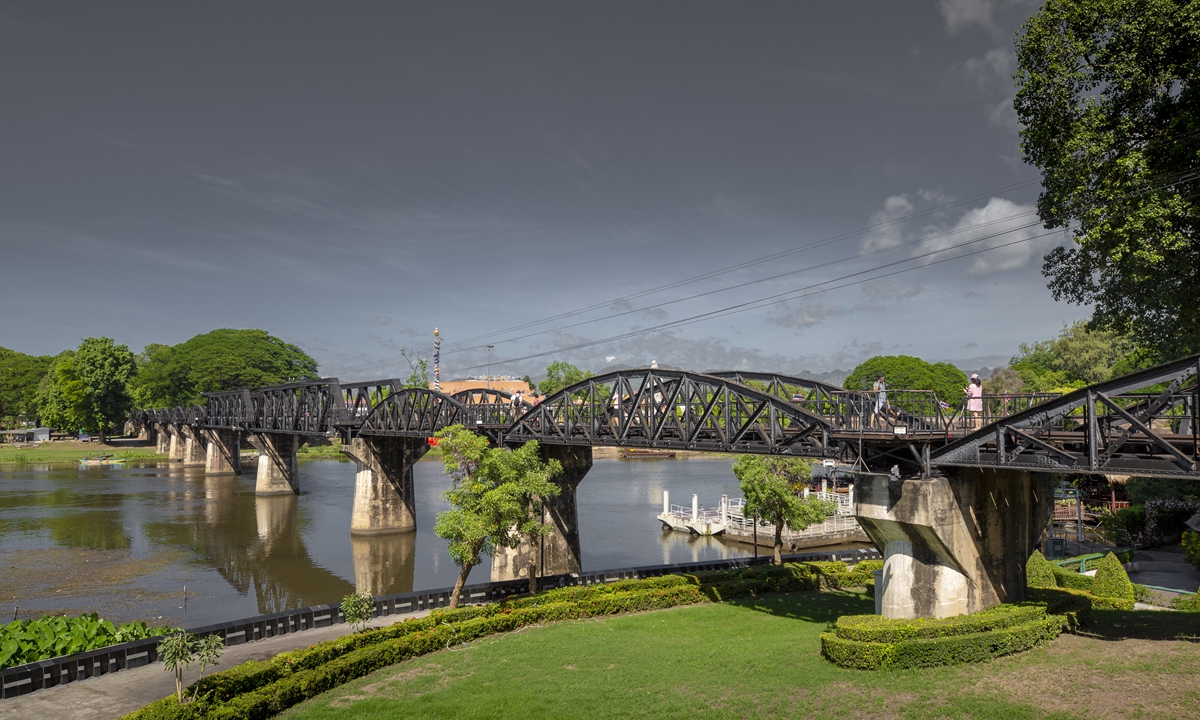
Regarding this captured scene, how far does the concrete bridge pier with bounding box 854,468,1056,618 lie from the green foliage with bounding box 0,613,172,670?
934 inches

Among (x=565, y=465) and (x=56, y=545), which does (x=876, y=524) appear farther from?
(x=56, y=545)

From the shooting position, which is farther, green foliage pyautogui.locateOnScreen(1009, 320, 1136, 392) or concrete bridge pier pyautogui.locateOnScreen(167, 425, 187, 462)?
concrete bridge pier pyautogui.locateOnScreen(167, 425, 187, 462)

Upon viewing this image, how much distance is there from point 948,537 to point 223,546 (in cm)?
5178

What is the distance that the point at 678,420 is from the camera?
31.4 metres

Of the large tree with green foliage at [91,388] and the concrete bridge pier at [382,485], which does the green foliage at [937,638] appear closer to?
the concrete bridge pier at [382,485]

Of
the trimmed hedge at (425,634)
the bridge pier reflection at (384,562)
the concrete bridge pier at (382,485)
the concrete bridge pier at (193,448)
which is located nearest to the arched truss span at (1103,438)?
the trimmed hedge at (425,634)

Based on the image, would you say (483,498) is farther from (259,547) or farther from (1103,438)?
(259,547)

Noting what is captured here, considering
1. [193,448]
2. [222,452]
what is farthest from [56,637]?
[193,448]

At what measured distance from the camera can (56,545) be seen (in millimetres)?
51625

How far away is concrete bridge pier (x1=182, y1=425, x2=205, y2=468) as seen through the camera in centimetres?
11375

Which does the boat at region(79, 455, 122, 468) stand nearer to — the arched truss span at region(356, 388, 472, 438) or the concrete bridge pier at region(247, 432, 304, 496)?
the concrete bridge pier at region(247, 432, 304, 496)

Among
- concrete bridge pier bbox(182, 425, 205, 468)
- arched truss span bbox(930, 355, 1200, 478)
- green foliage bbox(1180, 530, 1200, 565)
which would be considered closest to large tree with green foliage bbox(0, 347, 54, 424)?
concrete bridge pier bbox(182, 425, 205, 468)

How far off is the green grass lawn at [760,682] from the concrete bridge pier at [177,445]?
373 feet

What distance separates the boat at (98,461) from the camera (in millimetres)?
106312
